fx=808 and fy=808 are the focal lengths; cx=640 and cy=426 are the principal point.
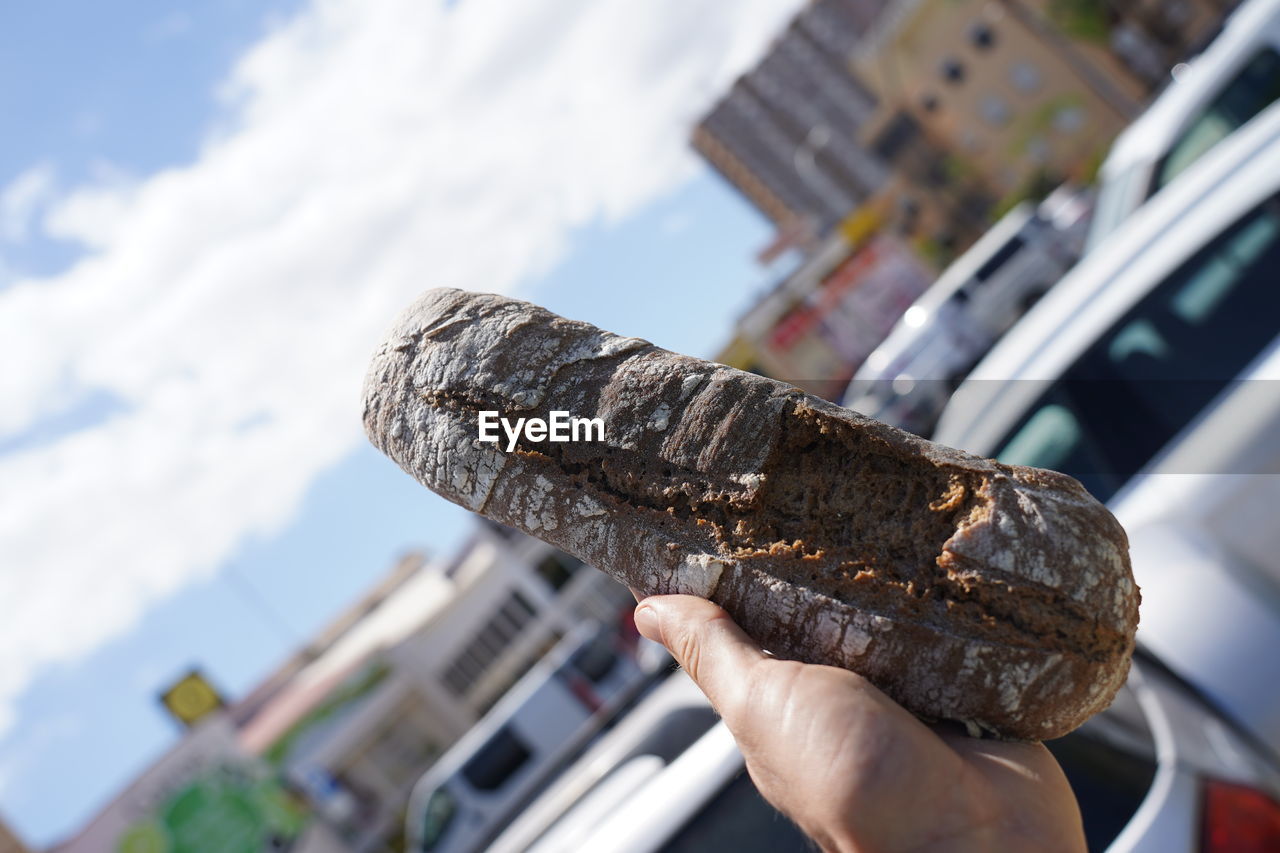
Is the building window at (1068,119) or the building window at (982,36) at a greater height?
the building window at (982,36)

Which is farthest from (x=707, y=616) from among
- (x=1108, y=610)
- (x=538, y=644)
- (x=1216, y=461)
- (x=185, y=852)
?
(x=538, y=644)

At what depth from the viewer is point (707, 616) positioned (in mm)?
1824

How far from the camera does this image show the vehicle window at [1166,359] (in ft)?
11.2

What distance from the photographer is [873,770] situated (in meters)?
1.44

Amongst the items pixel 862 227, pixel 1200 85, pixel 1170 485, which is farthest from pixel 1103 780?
pixel 862 227

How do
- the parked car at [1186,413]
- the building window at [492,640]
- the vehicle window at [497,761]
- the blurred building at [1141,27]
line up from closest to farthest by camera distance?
1. the parked car at [1186,413]
2. the vehicle window at [497,761]
3. the building window at [492,640]
4. the blurred building at [1141,27]

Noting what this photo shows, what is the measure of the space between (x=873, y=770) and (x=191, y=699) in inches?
842

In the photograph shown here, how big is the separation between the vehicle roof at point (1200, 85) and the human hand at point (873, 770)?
676 centimetres

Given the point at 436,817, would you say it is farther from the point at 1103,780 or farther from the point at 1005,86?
the point at 1005,86

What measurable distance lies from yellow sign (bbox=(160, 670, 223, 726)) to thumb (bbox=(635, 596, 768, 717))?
2006 centimetres

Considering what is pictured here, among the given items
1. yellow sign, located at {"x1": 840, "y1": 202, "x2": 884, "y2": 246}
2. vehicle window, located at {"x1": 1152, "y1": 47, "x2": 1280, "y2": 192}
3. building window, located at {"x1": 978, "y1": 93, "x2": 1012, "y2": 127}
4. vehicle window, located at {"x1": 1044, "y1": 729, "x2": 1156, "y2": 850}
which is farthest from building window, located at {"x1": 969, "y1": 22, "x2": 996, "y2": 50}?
vehicle window, located at {"x1": 1044, "y1": 729, "x2": 1156, "y2": 850}

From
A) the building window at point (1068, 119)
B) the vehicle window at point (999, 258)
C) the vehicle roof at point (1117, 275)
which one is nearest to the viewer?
the vehicle roof at point (1117, 275)

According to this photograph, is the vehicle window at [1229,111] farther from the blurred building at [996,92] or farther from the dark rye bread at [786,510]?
the blurred building at [996,92]

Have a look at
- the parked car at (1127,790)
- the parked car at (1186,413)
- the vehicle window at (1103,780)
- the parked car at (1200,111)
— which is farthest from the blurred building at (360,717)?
the vehicle window at (1103,780)
